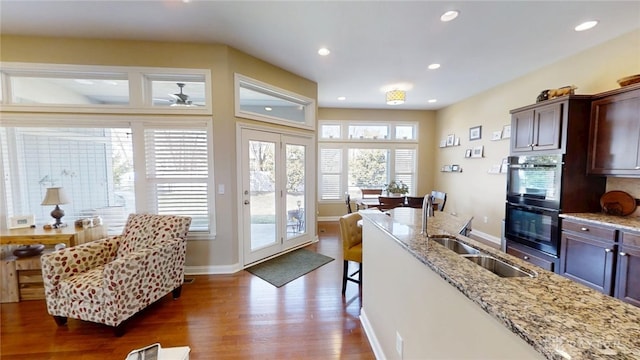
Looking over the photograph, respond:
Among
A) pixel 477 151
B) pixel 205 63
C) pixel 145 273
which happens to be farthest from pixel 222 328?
pixel 477 151

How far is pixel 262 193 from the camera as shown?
3.88 m

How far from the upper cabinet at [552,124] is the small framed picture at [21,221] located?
19.4ft

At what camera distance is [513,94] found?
4.32 metres

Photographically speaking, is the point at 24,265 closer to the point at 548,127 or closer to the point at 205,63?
the point at 205,63

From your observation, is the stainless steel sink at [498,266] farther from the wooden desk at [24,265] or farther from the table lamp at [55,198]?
the table lamp at [55,198]

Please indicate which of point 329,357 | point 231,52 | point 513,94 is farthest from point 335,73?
point 329,357

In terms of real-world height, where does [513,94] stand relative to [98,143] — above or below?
above

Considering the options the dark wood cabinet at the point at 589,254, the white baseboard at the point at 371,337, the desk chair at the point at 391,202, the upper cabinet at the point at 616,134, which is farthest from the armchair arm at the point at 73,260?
the upper cabinet at the point at 616,134

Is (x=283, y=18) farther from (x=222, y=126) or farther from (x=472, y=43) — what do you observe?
(x=472, y=43)

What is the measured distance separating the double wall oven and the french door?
9.82ft

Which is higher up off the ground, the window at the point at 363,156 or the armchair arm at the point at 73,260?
the window at the point at 363,156

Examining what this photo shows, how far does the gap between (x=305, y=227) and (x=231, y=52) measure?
9.69ft

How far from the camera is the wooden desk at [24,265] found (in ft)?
8.57

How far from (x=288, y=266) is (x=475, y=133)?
14.7ft
